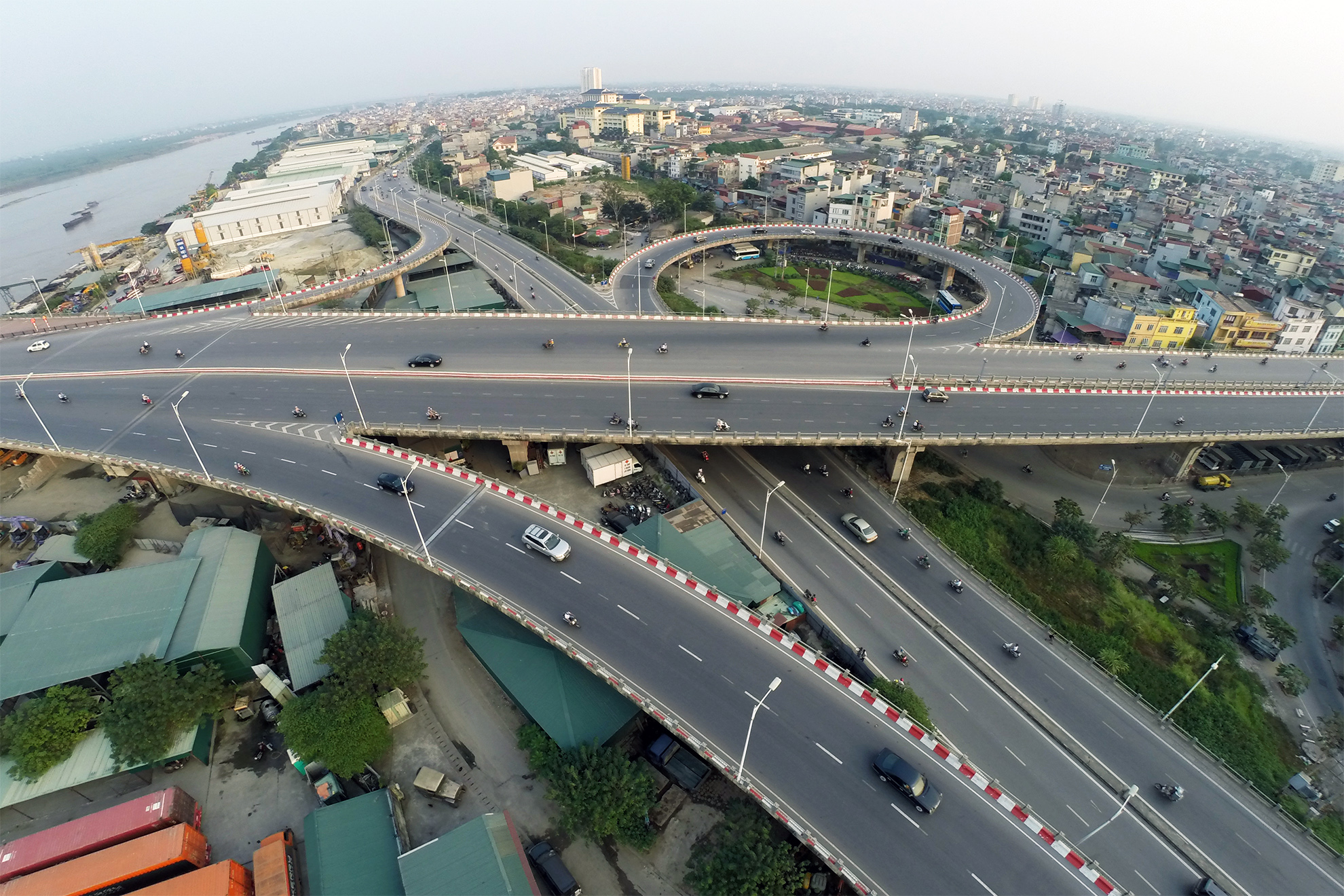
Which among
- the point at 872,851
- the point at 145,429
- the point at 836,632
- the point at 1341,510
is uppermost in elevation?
the point at 145,429

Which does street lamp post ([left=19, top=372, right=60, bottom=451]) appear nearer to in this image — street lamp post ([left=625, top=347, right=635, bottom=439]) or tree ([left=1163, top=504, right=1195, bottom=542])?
street lamp post ([left=625, top=347, right=635, bottom=439])

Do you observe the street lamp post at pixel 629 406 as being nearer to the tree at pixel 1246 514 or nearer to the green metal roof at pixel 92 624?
the green metal roof at pixel 92 624

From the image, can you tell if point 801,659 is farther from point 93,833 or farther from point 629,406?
point 93,833

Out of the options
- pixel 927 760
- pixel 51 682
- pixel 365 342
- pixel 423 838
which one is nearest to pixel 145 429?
pixel 365 342

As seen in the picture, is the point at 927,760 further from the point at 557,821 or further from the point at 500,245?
the point at 500,245

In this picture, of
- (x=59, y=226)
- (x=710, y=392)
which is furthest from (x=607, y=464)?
(x=59, y=226)
